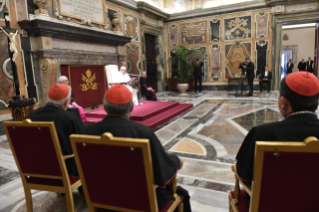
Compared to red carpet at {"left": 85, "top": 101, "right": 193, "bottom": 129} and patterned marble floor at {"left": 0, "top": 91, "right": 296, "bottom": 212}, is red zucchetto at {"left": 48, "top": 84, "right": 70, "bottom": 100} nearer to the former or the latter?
patterned marble floor at {"left": 0, "top": 91, "right": 296, "bottom": 212}

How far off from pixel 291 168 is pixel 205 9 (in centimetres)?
1121

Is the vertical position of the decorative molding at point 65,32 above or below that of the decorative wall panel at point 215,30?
below

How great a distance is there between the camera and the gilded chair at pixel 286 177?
1.02 meters

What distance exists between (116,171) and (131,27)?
29.5 feet

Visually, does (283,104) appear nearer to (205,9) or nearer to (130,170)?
(130,170)

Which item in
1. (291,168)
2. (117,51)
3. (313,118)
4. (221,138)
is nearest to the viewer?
(291,168)

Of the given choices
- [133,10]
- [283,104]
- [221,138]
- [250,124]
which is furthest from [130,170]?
[133,10]

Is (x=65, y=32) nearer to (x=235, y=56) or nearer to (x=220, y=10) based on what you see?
(x=220, y=10)

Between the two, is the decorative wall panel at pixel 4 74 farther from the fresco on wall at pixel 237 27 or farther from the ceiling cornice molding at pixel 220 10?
the fresco on wall at pixel 237 27

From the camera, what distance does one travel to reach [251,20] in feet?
34.3

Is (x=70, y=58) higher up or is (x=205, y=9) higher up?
(x=205, y=9)

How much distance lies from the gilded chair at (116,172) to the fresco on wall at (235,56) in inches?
418

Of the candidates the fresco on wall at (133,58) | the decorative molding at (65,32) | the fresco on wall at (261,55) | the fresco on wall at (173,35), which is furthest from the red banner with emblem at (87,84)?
the fresco on wall at (261,55)

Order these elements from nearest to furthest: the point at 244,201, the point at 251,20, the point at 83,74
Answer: the point at 244,201
the point at 83,74
the point at 251,20
